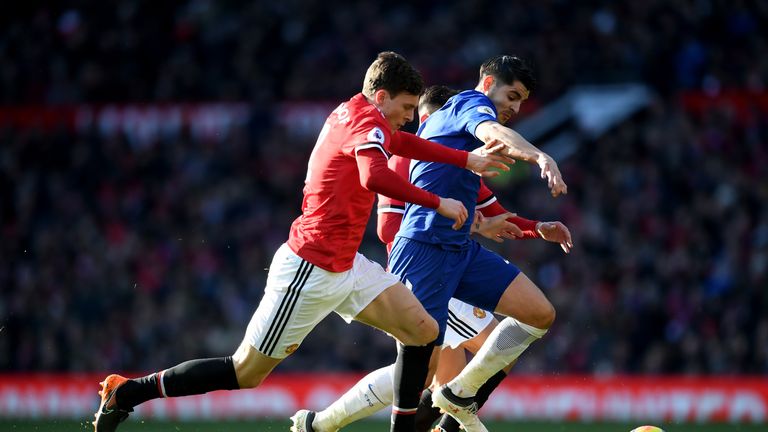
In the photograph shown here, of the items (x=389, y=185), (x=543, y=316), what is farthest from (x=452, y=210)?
(x=543, y=316)

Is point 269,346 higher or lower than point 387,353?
higher

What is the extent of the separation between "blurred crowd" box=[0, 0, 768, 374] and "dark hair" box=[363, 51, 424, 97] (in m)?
9.55

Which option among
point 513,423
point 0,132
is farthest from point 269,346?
point 0,132

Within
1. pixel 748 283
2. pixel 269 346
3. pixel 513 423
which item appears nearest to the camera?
pixel 269 346

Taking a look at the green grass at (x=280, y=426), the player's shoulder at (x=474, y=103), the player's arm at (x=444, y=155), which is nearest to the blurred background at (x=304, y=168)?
the green grass at (x=280, y=426)

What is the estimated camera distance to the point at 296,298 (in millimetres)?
6371

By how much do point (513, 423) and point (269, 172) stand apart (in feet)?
24.3

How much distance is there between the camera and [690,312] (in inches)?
622

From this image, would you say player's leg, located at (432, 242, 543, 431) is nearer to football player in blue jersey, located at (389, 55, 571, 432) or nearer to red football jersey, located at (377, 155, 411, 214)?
football player in blue jersey, located at (389, 55, 571, 432)

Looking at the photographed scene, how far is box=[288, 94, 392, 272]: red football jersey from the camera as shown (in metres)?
6.36

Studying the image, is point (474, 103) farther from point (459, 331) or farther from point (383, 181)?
point (459, 331)

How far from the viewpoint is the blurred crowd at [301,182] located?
52.9 feet

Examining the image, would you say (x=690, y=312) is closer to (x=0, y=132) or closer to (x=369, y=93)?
(x=369, y=93)

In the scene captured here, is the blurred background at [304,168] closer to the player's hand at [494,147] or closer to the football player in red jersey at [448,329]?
the football player in red jersey at [448,329]
